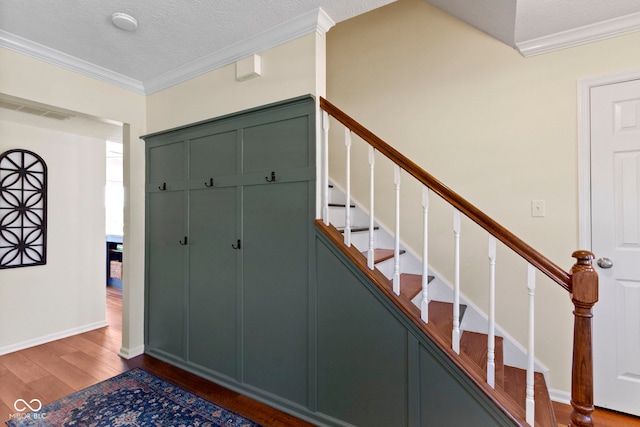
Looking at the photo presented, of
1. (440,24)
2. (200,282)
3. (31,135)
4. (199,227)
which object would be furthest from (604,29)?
(31,135)

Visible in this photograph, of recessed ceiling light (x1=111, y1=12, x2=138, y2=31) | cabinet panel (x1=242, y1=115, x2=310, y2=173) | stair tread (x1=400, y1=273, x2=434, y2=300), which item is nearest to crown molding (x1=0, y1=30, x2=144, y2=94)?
recessed ceiling light (x1=111, y1=12, x2=138, y2=31)

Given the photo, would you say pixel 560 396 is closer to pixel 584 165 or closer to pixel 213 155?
pixel 584 165

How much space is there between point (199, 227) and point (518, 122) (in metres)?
2.51

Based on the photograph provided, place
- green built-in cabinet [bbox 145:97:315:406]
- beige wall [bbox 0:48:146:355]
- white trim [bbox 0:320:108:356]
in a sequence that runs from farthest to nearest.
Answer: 1. white trim [bbox 0:320:108:356]
2. beige wall [bbox 0:48:146:355]
3. green built-in cabinet [bbox 145:97:315:406]

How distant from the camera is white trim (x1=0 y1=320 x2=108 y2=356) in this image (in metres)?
3.00

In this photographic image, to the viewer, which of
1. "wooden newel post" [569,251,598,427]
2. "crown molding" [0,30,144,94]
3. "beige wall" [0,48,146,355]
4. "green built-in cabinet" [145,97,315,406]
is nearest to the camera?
"wooden newel post" [569,251,598,427]

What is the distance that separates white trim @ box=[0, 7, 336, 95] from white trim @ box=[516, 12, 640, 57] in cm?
134

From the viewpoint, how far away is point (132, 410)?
2045 mm

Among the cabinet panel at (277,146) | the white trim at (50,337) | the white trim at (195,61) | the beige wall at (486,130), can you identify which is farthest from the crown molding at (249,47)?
the white trim at (50,337)

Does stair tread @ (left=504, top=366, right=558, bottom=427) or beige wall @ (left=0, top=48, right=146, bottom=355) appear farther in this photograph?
beige wall @ (left=0, top=48, right=146, bottom=355)

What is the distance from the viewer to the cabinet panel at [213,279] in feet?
7.70

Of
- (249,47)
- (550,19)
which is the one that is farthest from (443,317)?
(249,47)

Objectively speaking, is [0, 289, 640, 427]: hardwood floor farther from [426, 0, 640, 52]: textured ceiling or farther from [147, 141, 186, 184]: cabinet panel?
[426, 0, 640, 52]: textured ceiling

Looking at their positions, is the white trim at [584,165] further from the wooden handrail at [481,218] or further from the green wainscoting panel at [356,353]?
the green wainscoting panel at [356,353]
